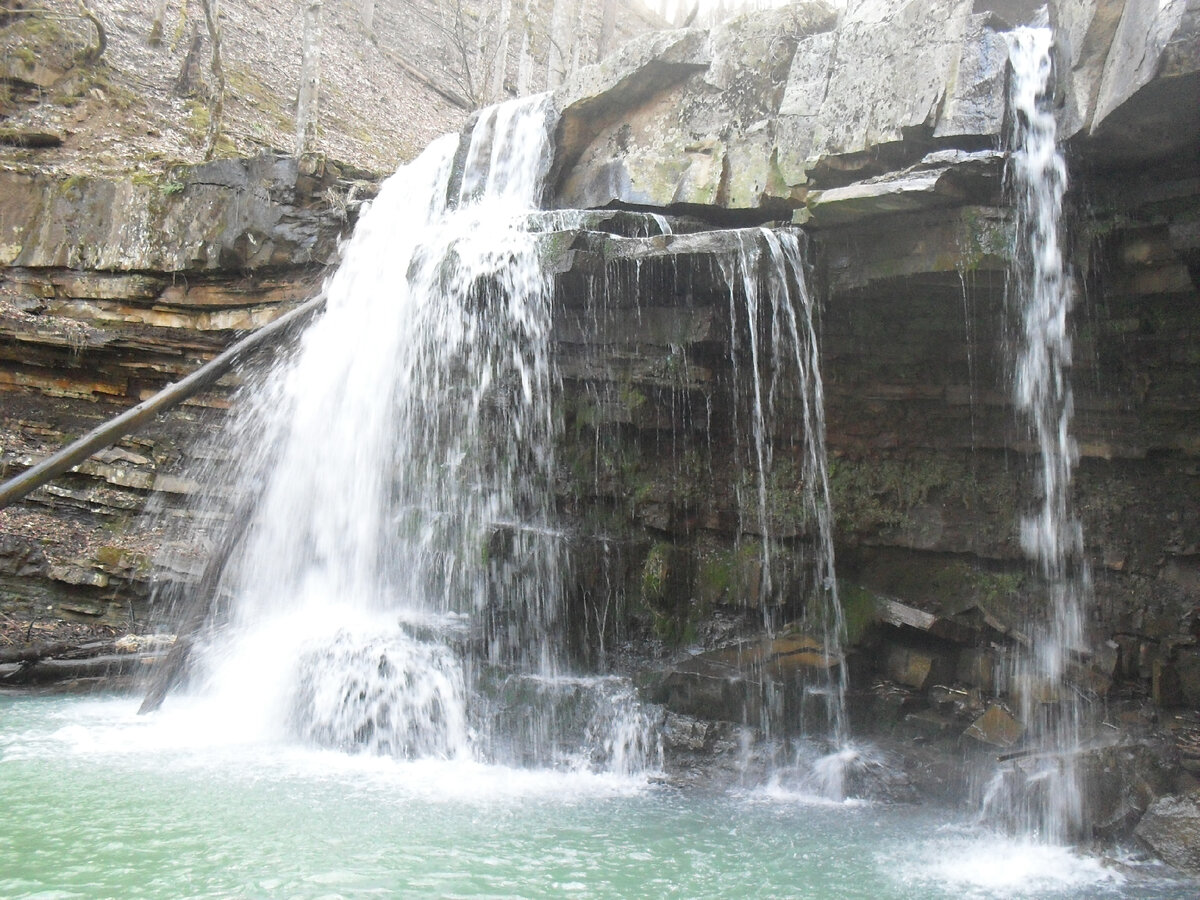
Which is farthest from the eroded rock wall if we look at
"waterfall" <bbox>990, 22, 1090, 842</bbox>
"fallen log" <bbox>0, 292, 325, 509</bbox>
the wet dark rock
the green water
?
the wet dark rock

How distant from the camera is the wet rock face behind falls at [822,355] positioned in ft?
21.3

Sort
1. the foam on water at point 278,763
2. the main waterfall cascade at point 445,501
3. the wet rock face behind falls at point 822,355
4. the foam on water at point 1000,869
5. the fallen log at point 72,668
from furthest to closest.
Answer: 1. the fallen log at point 72,668
2. the main waterfall cascade at point 445,501
3. the wet rock face behind falls at point 822,355
4. the foam on water at point 278,763
5. the foam on water at point 1000,869

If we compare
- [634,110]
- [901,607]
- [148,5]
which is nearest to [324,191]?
[634,110]

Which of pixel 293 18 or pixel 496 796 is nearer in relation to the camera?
pixel 496 796

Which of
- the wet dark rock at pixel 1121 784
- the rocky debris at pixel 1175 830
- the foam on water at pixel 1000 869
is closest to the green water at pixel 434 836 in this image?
the foam on water at pixel 1000 869

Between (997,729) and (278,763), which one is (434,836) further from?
(997,729)

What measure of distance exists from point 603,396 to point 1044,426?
3.93m

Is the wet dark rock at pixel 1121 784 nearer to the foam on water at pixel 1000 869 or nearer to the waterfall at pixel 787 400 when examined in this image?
the foam on water at pixel 1000 869

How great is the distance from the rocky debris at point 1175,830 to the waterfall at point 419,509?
3391mm

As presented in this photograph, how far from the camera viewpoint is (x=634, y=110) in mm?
9516

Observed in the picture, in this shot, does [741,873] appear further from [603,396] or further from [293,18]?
[293,18]

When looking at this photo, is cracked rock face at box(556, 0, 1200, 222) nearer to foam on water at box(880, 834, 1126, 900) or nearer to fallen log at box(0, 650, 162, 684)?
foam on water at box(880, 834, 1126, 900)

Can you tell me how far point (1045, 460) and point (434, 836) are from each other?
229 inches

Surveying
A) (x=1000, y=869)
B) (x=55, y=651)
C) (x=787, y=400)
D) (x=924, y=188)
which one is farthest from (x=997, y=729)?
(x=55, y=651)
